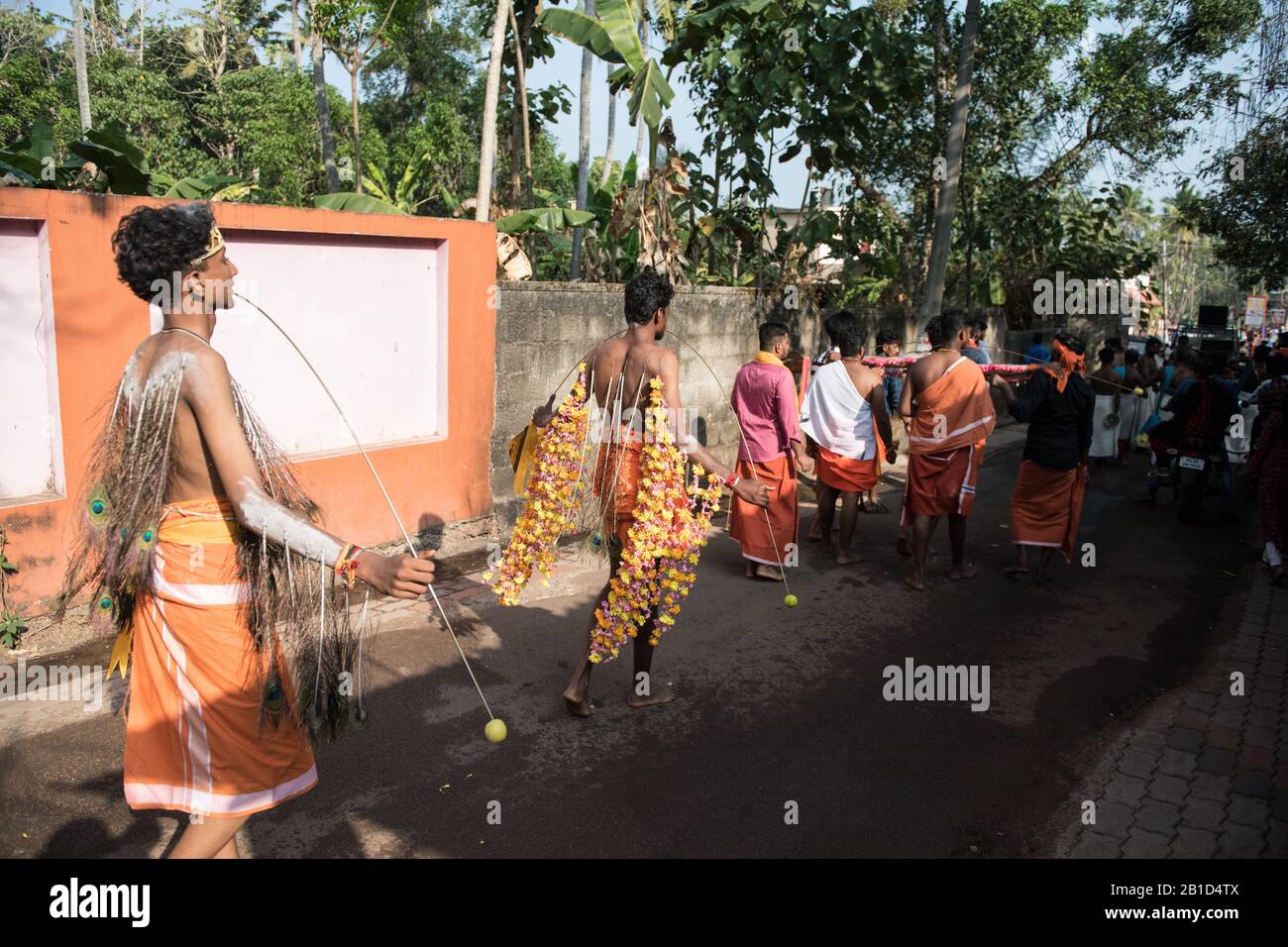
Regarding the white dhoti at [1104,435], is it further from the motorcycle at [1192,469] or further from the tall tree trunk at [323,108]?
the tall tree trunk at [323,108]

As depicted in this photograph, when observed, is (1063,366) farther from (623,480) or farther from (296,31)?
(296,31)

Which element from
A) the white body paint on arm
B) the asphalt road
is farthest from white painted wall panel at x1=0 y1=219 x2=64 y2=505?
the white body paint on arm

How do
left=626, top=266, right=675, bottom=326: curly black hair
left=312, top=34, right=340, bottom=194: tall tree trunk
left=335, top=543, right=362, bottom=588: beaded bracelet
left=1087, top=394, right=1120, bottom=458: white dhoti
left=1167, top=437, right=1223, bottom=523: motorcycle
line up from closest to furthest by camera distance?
left=335, top=543, right=362, bottom=588: beaded bracelet → left=626, top=266, right=675, bottom=326: curly black hair → left=1167, top=437, right=1223, bottom=523: motorcycle → left=1087, top=394, right=1120, bottom=458: white dhoti → left=312, top=34, right=340, bottom=194: tall tree trunk

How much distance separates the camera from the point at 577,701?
14.4ft

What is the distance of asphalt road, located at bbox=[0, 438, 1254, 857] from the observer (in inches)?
137

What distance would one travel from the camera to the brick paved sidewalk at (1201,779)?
3.55 m

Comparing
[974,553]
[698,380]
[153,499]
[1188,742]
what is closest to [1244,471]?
[974,553]

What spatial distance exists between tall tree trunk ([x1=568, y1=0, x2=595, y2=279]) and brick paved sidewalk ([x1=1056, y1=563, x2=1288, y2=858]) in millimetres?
6687

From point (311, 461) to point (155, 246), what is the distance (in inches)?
148

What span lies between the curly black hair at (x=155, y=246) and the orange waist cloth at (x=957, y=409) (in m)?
5.15

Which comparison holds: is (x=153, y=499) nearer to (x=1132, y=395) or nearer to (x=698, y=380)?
(x=698, y=380)

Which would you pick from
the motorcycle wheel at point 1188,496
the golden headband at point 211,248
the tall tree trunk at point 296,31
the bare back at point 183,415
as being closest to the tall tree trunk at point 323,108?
the tall tree trunk at point 296,31

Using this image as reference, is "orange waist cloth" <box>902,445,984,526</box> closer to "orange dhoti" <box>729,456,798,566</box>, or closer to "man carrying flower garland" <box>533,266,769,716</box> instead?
"orange dhoti" <box>729,456,798,566</box>
